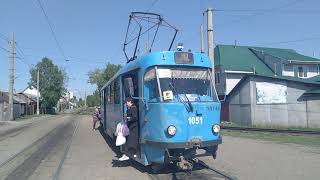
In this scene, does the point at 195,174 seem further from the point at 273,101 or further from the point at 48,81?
the point at 48,81

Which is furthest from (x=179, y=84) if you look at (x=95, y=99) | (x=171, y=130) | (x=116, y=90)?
(x=95, y=99)

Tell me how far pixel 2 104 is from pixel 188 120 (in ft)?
160

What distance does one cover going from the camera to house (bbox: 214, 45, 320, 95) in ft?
174

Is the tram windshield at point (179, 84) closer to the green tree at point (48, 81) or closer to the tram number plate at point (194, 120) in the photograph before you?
the tram number plate at point (194, 120)

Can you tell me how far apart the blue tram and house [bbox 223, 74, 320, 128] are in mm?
28901

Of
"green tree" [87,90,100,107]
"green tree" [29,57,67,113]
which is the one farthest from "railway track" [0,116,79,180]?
"green tree" [29,57,67,113]

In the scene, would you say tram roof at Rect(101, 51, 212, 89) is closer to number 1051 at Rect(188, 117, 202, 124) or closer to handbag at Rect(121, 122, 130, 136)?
number 1051 at Rect(188, 117, 202, 124)

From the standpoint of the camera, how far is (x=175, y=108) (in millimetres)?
10523

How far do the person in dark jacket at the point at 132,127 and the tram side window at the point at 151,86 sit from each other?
0.93 meters

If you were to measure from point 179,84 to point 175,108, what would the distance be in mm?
819

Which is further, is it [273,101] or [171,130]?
[273,101]

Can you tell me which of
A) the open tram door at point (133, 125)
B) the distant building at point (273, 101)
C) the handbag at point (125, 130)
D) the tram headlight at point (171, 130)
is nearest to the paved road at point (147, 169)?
the open tram door at point (133, 125)

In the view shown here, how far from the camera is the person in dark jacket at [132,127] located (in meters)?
12.0

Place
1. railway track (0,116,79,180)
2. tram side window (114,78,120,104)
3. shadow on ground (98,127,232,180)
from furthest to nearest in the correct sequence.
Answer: tram side window (114,78,120,104)
railway track (0,116,79,180)
shadow on ground (98,127,232,180)
